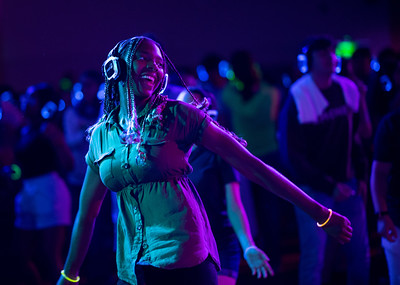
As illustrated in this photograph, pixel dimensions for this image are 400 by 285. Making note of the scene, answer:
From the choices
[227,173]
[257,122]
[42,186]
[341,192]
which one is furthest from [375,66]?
[227,173]

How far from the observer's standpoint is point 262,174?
7.46 ft

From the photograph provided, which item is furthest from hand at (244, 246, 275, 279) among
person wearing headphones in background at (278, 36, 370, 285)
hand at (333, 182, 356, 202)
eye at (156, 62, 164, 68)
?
hand at (333, 182, 356, 202)

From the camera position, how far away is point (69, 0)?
11.6 metres

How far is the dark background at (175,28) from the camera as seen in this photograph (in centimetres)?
1159

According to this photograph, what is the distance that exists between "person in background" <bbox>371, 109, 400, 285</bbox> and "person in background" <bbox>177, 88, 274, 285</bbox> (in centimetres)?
88

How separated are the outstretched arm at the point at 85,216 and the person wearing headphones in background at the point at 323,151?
195 cm

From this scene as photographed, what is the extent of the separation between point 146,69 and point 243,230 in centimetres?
121

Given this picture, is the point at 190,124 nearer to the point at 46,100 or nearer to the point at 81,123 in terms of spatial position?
the point at 46,100

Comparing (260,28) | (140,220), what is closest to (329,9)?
(260,28)

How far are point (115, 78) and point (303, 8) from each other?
12382mm

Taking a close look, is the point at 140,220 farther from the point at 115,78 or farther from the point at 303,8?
the point at 303,8

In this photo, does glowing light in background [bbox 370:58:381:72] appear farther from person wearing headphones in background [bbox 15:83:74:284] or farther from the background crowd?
person wearing headphones in background [bbox 15:83:74:284]

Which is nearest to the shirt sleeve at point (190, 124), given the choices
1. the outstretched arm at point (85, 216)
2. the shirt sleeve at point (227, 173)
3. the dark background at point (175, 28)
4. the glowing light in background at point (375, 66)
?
the outstretched arm at point (85, 216)

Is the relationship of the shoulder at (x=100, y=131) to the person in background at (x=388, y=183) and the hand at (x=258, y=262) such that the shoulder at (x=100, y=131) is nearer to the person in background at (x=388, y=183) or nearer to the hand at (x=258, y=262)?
the hand at (x=258, y=262)
